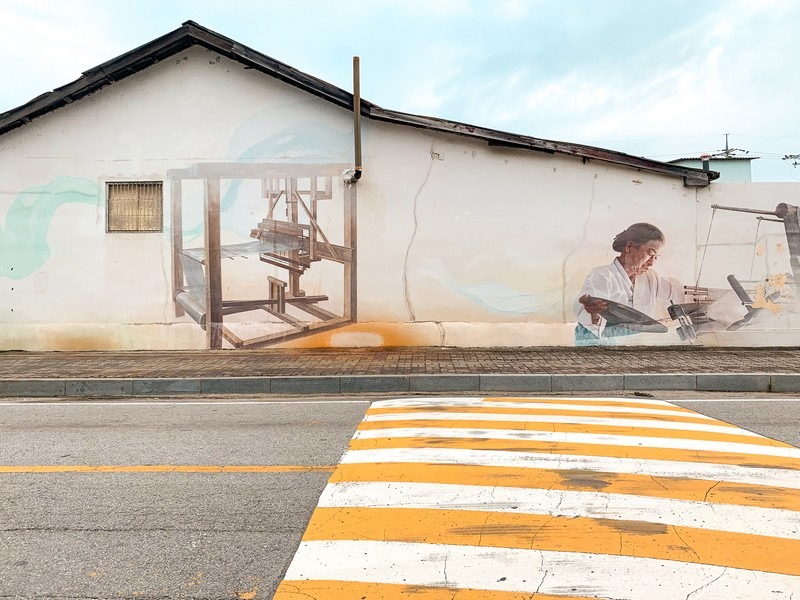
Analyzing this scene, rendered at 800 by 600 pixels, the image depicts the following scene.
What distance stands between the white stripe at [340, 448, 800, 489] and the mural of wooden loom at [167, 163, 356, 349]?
7290 mm

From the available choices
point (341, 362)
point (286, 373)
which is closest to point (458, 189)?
point (341, 362)

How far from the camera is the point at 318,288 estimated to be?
41.6ft

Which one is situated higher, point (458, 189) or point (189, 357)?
point (458, 189)

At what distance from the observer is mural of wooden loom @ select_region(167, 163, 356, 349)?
1265cm

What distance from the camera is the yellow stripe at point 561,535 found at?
3.42 metres

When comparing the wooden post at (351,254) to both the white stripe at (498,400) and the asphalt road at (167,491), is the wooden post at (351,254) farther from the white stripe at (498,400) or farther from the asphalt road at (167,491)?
the asphalt road at (167,491)

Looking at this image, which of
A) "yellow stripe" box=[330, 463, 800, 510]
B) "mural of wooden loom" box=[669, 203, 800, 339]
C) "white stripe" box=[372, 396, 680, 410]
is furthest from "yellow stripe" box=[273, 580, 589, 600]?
"mural of wooden loom" box=[669, 203, 800, 339]

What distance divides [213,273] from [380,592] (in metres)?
10.4

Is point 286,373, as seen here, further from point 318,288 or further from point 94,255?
point 94,255

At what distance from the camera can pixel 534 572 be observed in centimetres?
324

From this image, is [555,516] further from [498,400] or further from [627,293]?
[627,293]

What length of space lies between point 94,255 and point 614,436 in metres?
11.0

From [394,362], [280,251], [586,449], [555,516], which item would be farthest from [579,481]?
[280,251]

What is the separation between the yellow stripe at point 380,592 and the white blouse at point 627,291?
10.1 m
